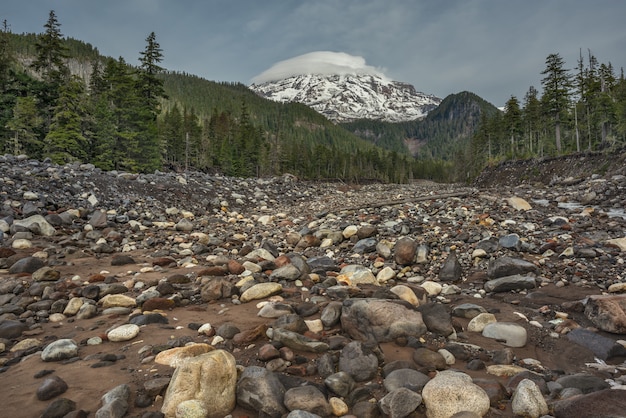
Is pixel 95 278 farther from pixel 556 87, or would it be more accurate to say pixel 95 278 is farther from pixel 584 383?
pixel 556 87

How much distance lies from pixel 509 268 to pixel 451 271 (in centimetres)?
107

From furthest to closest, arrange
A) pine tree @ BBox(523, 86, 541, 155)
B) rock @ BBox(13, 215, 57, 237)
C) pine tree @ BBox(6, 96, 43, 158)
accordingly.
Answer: pine tree @ BBox(523, 86, 541, 155)
pine tree @ BBox(6, 96, 43, 158)
rock @ BBox(13, 215, 57, 237)

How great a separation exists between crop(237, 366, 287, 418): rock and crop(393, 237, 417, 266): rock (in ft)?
16.7

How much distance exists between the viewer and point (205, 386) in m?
2.69

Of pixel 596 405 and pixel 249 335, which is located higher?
pixel 249 335

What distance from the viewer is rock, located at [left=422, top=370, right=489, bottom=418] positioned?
261cm

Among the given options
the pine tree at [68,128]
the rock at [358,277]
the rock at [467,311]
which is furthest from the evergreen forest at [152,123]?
the rock at [467,311]

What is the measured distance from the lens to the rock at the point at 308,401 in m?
2.65

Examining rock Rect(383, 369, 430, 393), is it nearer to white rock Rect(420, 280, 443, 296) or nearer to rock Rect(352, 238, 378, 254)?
white rock Rect(420, 280, 443, 296)

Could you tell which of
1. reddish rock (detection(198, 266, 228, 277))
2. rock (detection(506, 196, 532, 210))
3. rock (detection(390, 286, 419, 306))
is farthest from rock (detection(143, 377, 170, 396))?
rock (detection(506, 196, 532, 210))

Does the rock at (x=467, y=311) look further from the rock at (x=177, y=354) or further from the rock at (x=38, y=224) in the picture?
the rock at (x=38, y=224)

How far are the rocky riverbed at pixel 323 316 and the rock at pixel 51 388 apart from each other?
0.02 m

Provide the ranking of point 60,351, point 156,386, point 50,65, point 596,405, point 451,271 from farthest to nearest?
point 50,65
point 451,271
point 60,351
point 156,386
point 596,405

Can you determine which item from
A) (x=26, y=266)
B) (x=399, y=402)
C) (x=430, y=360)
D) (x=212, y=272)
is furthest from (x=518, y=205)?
(x=26, y=266)
